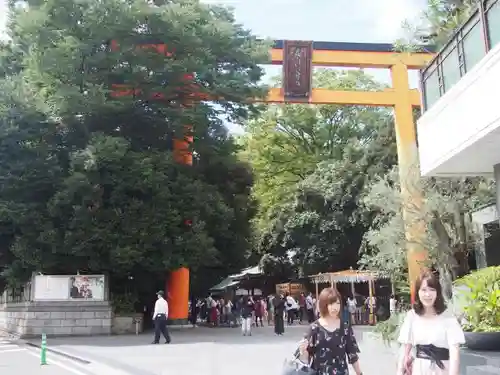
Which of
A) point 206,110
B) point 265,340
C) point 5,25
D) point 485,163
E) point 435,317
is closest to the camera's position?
point 435,317

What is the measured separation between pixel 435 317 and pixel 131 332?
54.1 feet

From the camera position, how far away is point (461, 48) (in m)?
10.2

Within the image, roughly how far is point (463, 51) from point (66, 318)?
14.7 m

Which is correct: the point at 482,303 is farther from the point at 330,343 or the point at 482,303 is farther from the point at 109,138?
the point at 109,138

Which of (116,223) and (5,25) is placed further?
(5,25)

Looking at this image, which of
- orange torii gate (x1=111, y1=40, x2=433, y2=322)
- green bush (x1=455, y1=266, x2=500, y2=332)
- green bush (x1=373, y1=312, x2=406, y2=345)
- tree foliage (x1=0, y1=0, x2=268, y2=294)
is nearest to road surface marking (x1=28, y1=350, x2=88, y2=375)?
tree foliage (x1=0, y1=0, x2=268, y2=294)

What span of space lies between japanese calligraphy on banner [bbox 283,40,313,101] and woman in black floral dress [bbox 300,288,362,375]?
17655mm

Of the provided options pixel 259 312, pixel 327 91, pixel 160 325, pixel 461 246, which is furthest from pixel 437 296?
pixel 259 312

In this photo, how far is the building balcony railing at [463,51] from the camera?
29.7 feet

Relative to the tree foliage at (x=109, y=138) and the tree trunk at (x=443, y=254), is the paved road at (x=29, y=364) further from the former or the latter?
the tree trunk at (x=443, y=254)

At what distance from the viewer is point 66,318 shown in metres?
18.5

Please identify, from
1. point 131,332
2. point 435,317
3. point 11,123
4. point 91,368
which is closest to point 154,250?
point 131,332

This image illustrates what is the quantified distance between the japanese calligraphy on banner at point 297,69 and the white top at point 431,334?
705 inches

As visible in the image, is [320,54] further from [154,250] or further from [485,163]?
[485,163]
